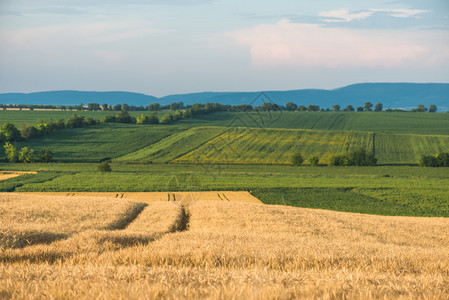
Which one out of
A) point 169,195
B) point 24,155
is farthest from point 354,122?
point 24,155

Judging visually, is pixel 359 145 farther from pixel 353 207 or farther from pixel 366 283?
pixel 366 283

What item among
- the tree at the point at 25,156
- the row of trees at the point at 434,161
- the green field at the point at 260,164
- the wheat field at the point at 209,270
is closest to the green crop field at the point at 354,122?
the green field at the point at 260,164

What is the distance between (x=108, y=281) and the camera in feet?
17.0

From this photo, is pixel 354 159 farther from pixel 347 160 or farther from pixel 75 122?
pixel 75 122

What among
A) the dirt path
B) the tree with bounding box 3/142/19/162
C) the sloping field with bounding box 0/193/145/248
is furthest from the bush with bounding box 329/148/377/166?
the tree with bounding box 3/142/19/162

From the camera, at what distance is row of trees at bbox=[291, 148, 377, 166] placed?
271 ft

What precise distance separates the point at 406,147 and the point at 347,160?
79.7 feet

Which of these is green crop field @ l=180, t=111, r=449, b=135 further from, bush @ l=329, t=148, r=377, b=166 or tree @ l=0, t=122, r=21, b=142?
tree @ l=0, t=122, r=21, b=142

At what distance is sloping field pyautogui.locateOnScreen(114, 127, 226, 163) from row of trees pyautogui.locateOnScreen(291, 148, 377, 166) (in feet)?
90.1

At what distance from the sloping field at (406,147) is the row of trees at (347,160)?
4.21m

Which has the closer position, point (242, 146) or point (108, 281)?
point (108, 281)

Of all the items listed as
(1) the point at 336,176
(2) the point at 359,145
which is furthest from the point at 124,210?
(2) the point at 359,145

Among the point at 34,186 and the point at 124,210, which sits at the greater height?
the point at 124,210

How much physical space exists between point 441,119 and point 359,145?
74.9m
